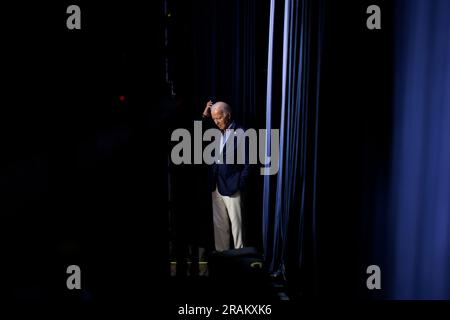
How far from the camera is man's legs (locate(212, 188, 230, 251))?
3.85 metres

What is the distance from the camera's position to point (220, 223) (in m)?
3.89

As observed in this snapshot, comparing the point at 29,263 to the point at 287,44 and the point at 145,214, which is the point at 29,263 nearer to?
the point at 145,214

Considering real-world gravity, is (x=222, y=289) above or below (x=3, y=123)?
below

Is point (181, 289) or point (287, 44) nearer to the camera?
point (181, 289)

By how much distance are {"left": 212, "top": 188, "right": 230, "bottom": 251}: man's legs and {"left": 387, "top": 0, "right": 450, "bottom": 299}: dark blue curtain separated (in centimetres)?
195

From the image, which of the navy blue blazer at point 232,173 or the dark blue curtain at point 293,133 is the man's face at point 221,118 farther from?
the dark blue curtain at point 293,133

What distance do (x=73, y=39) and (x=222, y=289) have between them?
2241 millimetres

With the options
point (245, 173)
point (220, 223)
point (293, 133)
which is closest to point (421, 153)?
point (293, 133)

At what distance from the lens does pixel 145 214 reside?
4.35ft

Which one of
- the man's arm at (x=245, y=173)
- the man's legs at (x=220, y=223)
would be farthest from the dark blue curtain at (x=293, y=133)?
the man's legs at (x=220, y=223)

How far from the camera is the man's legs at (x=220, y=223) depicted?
3.85m

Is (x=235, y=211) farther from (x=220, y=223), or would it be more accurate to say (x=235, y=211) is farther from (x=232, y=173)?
(x=232, y=173)
